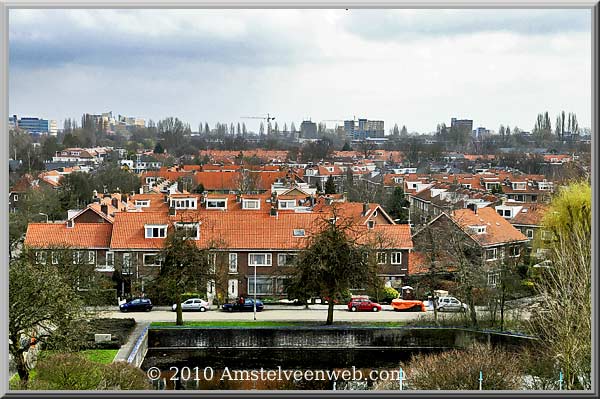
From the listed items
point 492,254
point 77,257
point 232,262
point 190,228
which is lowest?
point 232,262

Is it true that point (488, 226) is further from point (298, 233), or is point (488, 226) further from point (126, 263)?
point (126, 263)

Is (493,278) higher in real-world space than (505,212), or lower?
lower

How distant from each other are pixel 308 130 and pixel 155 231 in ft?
92.1

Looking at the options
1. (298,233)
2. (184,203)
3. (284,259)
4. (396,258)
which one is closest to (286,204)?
(184,203)

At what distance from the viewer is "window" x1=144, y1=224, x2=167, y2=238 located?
14.3 meters

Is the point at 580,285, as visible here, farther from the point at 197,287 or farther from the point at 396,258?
the point at 396,258

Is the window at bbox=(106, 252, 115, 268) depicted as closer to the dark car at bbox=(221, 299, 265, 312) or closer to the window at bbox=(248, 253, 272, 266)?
the window at bbox=(248, 253, 272, 266)

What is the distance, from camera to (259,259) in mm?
14164

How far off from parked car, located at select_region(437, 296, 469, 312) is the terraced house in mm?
1559

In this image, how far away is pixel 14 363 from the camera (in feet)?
23.0

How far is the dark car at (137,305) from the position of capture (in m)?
12.1

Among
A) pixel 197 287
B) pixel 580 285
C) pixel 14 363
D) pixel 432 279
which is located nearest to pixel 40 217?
pixel 197 287

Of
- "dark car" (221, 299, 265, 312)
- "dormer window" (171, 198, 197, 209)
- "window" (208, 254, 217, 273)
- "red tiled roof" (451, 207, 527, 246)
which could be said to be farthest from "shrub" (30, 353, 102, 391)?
"dormer window" (171, 198, 197, 209)

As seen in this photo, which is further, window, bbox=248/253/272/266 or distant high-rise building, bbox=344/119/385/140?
distant high-rise building, bbox=344/119/385/140
